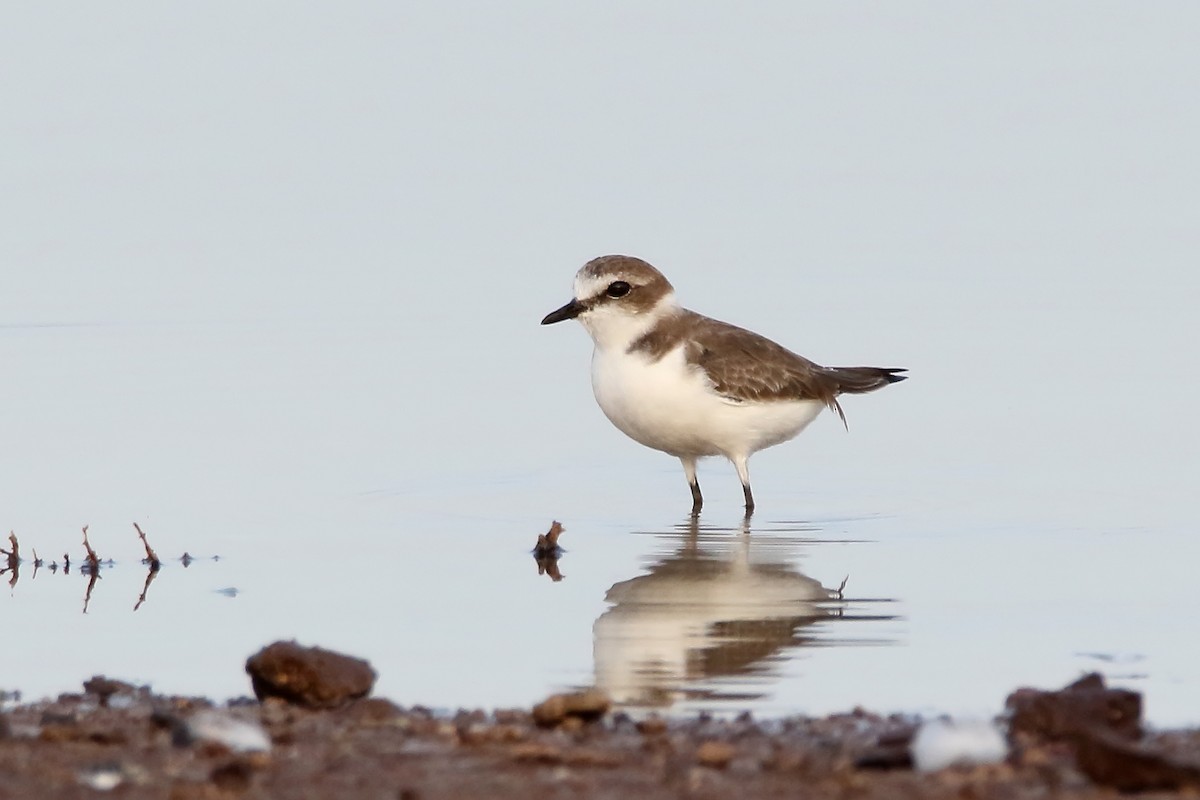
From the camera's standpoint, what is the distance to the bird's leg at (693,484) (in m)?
10.0

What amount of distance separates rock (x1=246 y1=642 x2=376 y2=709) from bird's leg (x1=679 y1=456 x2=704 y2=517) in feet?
13.2

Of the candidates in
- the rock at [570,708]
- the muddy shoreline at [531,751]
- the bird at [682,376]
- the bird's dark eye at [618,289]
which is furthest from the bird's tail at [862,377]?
the rock at [570,708]

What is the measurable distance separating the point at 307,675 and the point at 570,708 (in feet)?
2.83

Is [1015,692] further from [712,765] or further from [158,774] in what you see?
[158,774]

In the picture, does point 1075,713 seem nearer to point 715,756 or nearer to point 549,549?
point 715,756

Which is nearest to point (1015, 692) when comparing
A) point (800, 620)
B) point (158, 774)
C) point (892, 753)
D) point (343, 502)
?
point (892, 753)

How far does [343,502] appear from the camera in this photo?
9.61 m

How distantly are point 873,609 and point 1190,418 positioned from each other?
13.9 feet

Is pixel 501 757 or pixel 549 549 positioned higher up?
pixel 549 549

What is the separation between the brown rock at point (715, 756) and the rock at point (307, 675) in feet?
4.52

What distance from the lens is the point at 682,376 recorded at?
10055mm

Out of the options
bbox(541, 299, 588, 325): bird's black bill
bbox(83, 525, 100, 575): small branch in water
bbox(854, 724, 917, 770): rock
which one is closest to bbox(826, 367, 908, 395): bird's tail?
bbox(541, 299, 588, 325): bird's black bill

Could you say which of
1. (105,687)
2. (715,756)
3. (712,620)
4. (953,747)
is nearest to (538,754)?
(715,756)

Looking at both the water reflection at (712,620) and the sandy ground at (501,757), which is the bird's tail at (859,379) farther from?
the sandy ground at (501,757)
